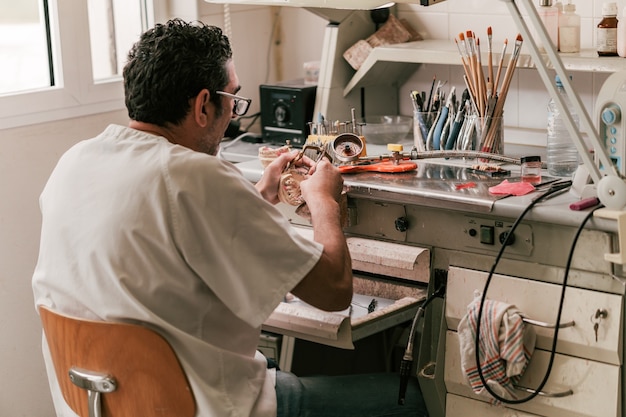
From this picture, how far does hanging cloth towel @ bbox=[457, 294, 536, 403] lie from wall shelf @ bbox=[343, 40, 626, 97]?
2.49 feet

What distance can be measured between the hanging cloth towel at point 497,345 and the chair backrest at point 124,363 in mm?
783

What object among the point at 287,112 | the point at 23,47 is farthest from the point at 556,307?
the point at 23,47

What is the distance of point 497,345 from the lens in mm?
2197

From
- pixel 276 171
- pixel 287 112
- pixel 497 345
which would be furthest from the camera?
pixel 287 112

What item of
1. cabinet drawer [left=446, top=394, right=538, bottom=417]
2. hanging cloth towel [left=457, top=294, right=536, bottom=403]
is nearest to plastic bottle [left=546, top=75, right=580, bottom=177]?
hanging cloth towel [left=457, top=294, right=536, bottom=403]

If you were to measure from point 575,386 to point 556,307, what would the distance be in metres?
0.19

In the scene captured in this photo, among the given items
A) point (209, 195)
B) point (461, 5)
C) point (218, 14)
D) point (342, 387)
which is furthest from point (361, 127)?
point (209, 195)

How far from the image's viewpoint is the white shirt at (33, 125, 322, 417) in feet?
5.68

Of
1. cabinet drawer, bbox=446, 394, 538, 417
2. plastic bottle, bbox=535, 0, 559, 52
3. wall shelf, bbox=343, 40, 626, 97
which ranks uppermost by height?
plastic bottle, bbox=535, 0, 559, 52

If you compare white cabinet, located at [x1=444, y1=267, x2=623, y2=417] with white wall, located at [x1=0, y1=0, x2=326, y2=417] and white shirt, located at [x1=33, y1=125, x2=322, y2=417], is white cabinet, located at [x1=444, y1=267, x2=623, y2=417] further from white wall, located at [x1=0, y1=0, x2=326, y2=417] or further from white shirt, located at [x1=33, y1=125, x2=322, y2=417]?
white wall, located at [x1=0, y1=0, x2=326, y2=417]

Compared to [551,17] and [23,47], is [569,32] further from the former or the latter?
[23,47]

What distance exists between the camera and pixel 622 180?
1.95 metres

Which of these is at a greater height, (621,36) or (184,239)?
(621,36)

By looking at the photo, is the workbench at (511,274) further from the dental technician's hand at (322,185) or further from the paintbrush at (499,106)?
the dental technician's hand at (322,185)
